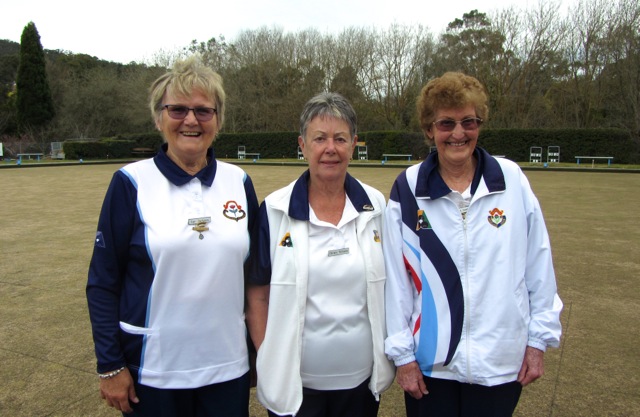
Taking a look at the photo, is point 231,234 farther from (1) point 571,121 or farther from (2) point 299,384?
(1) point 571,121

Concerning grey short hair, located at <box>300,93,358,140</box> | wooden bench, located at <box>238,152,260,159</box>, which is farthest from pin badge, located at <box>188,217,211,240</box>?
wooden bench, located at <box>238,152,260,159</box>

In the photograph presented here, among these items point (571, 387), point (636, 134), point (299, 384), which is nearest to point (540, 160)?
point (636, 134)

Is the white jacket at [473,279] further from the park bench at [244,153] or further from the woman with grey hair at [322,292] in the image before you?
the park bench at [244,153]

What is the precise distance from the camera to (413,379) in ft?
6.54

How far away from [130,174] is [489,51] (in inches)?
1282

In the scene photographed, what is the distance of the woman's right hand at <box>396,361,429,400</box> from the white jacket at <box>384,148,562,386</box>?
26mm

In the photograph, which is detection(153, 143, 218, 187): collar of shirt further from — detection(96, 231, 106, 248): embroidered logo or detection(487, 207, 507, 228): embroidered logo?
detection(487, 207, 507, 228): embroidered logo

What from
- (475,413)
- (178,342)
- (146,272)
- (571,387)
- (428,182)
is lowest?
(571,387)

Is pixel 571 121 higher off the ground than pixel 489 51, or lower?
lower

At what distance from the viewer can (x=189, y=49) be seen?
42781 millimetres

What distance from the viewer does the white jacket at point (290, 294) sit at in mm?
1946

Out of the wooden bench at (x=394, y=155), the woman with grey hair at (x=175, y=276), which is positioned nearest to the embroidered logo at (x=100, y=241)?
the woman with grey hair at (x=175, y=276)

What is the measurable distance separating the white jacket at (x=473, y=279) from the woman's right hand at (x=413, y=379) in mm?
26

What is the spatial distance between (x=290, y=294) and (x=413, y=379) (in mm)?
617
